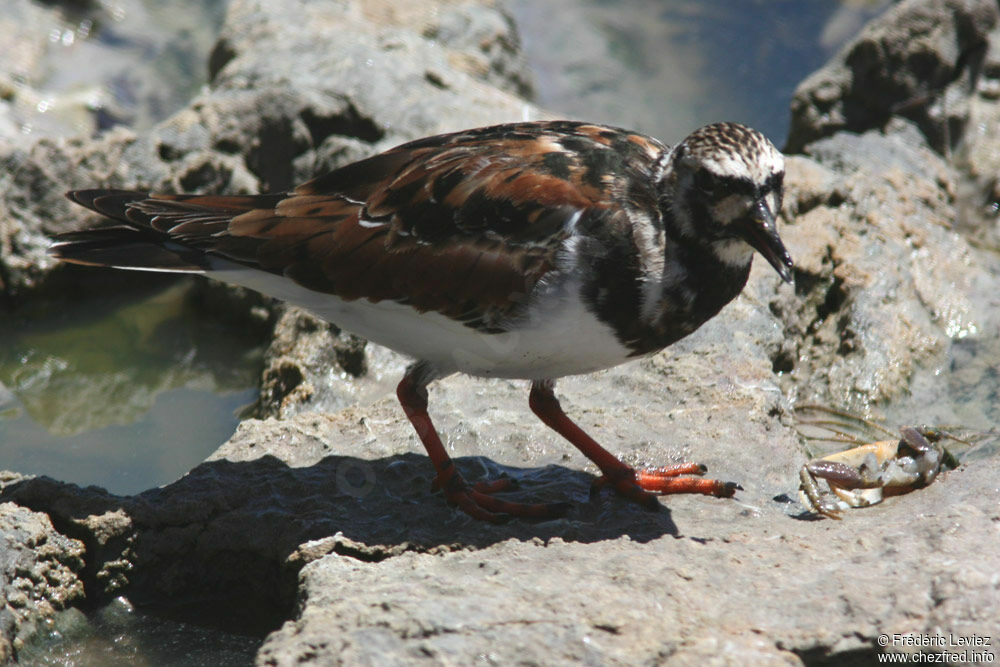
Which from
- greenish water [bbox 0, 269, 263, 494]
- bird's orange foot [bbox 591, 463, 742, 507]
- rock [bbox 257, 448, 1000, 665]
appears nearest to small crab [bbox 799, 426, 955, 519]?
bird's orange foot [bbox 591, 463, 742, 507]

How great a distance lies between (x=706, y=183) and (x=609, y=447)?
5.56 ft

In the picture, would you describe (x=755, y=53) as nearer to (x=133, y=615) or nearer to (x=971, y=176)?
(x=971, y=176)

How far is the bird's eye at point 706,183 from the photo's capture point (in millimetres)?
4762

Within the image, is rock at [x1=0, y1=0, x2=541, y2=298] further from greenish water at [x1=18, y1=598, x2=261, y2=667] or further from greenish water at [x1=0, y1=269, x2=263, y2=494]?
greenish water at [x1=18, y1=598, x2=261, y2=667]

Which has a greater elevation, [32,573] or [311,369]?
[311,369]

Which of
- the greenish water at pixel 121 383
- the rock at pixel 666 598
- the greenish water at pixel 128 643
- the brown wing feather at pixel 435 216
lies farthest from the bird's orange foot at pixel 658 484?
the greenish water at pixel 121 383

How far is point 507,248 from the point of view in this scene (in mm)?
4965

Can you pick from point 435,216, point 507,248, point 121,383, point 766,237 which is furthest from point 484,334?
point 121,383

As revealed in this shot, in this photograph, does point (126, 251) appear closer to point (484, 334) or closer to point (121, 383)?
point (484, 334)

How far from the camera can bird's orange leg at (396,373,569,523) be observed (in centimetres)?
520

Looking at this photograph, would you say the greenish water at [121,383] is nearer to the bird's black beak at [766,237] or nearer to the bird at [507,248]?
the bird at [507,248]

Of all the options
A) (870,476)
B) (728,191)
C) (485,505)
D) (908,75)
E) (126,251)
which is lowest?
(485,505)

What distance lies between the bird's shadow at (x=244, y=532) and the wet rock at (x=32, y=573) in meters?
0.09

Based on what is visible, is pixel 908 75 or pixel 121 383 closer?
pixel 121 383
